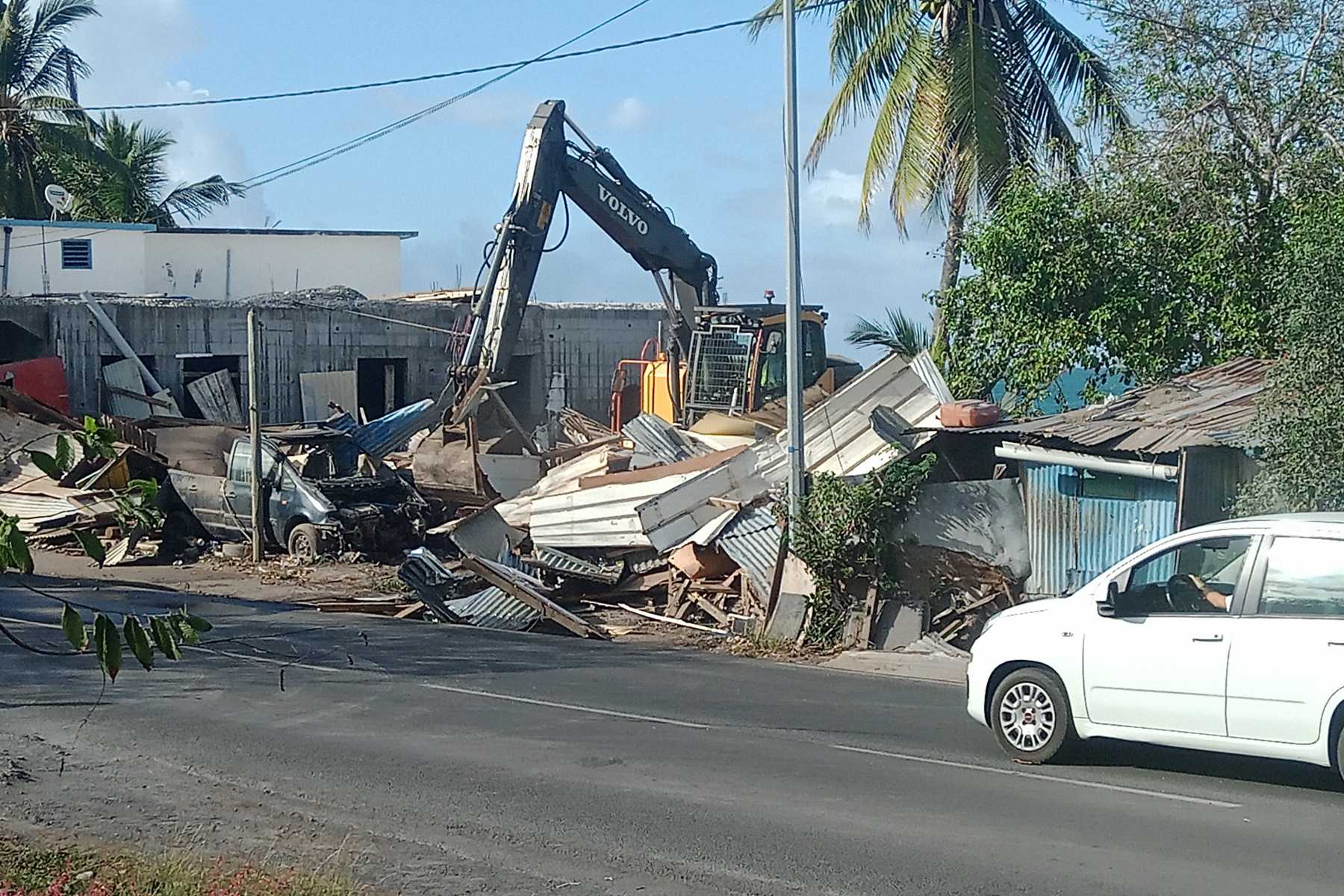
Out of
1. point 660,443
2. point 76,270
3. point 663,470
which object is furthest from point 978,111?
point 76,270

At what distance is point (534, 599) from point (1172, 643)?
10.2m

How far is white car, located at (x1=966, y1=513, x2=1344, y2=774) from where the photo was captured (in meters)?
8.38

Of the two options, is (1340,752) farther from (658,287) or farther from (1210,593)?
(658,287)

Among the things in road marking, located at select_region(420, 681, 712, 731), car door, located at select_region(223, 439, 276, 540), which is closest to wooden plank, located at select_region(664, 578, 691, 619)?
road marking, located at select_region(420, 681, 712, 731)

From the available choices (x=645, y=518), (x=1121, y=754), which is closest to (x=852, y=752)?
(x=1121, y=754)

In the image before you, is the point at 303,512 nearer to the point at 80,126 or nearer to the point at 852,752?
the point at 852,752

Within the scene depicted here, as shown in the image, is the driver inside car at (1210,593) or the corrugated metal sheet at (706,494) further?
the corrugated metal sheet at (706,494)

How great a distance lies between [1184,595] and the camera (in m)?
9.21

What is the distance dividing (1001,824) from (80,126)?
133 ft

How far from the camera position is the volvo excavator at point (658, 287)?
24469mm

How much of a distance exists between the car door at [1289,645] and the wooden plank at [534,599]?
9.60 metres

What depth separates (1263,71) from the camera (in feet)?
64.5

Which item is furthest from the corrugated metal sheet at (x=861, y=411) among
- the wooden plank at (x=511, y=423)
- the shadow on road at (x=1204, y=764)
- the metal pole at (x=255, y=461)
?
the shadow on road at (x=1204, y=764)

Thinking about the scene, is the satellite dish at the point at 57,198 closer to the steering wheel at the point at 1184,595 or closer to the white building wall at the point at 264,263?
the white building wall at the point at 264,263
